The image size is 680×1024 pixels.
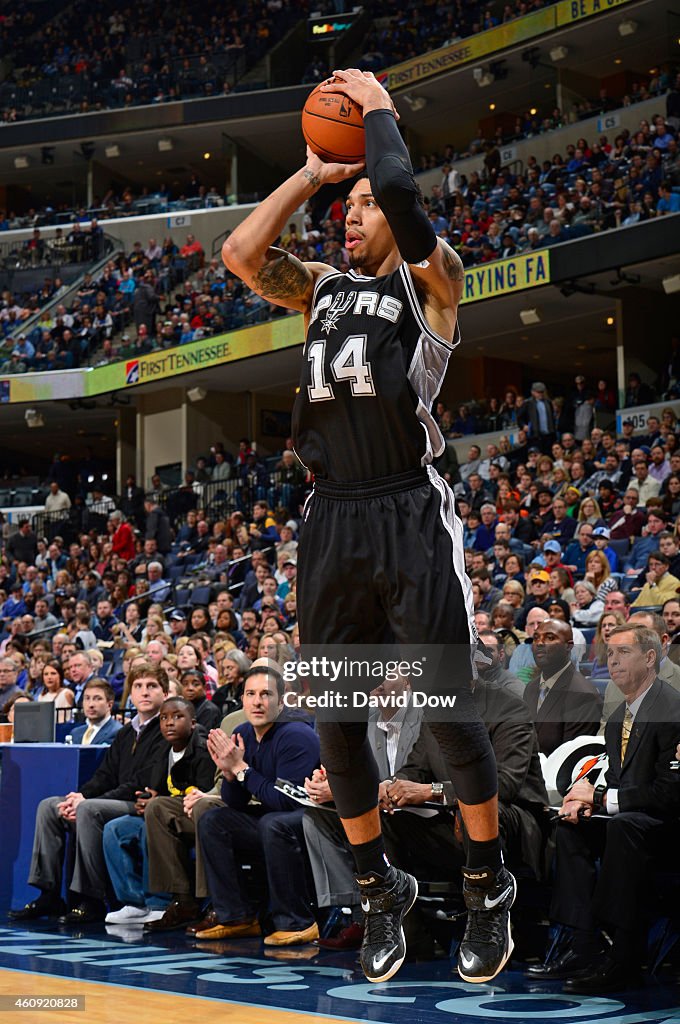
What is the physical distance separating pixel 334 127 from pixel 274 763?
→ 14.6 ft

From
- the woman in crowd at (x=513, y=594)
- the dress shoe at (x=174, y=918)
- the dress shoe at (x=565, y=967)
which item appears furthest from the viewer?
the woman in crowd at (x=513, y=594)

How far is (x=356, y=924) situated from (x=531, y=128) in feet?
73.4

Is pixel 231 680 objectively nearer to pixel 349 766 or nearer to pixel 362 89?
pixel 349 766

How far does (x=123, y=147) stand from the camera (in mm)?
32406

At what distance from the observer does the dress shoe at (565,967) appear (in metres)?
5.64

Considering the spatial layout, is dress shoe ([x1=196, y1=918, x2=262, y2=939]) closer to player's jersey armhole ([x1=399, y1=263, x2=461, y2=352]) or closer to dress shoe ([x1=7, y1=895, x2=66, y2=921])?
dress shoe ([x1=7, y1=895, x2=66, y2=921])

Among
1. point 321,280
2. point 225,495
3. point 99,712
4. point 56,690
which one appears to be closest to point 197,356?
point 225,495

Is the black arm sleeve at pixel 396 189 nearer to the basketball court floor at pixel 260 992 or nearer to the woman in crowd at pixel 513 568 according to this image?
the basketball court floor at pixel 260 992

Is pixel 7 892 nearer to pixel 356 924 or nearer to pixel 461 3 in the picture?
pixel 356 924

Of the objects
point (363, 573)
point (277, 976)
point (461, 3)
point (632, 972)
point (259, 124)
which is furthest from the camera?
point (259, 124)

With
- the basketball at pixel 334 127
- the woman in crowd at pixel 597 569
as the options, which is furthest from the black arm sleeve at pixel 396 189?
the woman in crowd at pixel 597 569

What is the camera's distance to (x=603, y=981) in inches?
214

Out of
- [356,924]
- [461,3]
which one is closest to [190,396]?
[461,3]

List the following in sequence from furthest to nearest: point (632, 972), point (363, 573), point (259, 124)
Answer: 1. point (259, 124)
2. point (632, 972)
3. point (363, 573)
